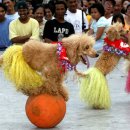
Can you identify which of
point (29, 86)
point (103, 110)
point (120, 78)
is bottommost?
point (120, 78)

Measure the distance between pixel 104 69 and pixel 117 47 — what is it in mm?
355

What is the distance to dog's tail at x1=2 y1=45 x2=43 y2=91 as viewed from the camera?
21.4 ft

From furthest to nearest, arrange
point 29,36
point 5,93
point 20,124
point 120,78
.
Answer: point 29,36, point 120,78, point 5,93, point 20,124

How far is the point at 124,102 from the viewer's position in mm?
8539

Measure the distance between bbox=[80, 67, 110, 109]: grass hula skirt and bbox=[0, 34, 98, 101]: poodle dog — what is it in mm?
1346

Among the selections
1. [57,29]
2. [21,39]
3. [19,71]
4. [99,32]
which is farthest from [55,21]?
[19,71]

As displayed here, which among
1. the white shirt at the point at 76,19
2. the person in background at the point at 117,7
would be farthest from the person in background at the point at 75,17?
the person in background at the point at 117,7

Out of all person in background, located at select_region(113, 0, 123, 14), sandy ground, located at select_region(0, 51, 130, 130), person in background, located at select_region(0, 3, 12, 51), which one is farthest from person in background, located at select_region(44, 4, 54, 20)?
sandy ground, located at select_region(0, 51, 130, 130)

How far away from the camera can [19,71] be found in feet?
21.4

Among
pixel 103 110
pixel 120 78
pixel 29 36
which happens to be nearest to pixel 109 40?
pixel 103 110

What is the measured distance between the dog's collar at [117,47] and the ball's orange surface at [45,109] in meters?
1.55

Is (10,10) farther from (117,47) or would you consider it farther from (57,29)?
(117,47)

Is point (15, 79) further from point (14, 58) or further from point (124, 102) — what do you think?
point (124, 102)

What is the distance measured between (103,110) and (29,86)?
168 centimetres
